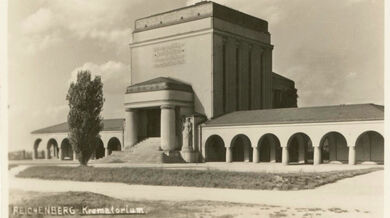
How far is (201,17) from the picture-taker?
41750 millimetres

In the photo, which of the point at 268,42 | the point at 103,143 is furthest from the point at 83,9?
the point at 268,42

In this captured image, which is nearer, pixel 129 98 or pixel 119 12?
pixel 119 12

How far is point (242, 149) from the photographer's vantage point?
135ft

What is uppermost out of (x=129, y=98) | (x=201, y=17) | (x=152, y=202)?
(x=201, y=17)

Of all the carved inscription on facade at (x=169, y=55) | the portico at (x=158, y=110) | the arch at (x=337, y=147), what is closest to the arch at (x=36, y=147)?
the portico at (x=158, y=110)

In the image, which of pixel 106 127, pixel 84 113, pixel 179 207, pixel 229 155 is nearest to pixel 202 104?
pixel 229 155

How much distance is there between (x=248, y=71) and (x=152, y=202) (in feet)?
95.9

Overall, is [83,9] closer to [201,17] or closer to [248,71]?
[201,17]

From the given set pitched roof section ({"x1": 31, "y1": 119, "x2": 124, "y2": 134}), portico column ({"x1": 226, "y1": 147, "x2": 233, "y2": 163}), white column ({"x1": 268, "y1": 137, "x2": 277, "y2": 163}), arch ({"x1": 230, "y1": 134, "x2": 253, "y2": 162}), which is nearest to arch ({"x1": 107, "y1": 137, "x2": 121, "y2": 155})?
pitched roof section ({"x1": 31, "y1": 119, "x2": 124, "y2": 134})

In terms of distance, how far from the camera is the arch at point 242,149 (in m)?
39.5

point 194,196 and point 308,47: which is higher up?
point 308,47

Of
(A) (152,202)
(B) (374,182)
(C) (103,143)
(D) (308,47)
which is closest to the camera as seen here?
(A) (152,202)

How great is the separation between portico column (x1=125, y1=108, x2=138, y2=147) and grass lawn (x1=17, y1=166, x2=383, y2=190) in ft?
52.6

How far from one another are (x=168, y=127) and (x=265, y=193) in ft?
73.6
